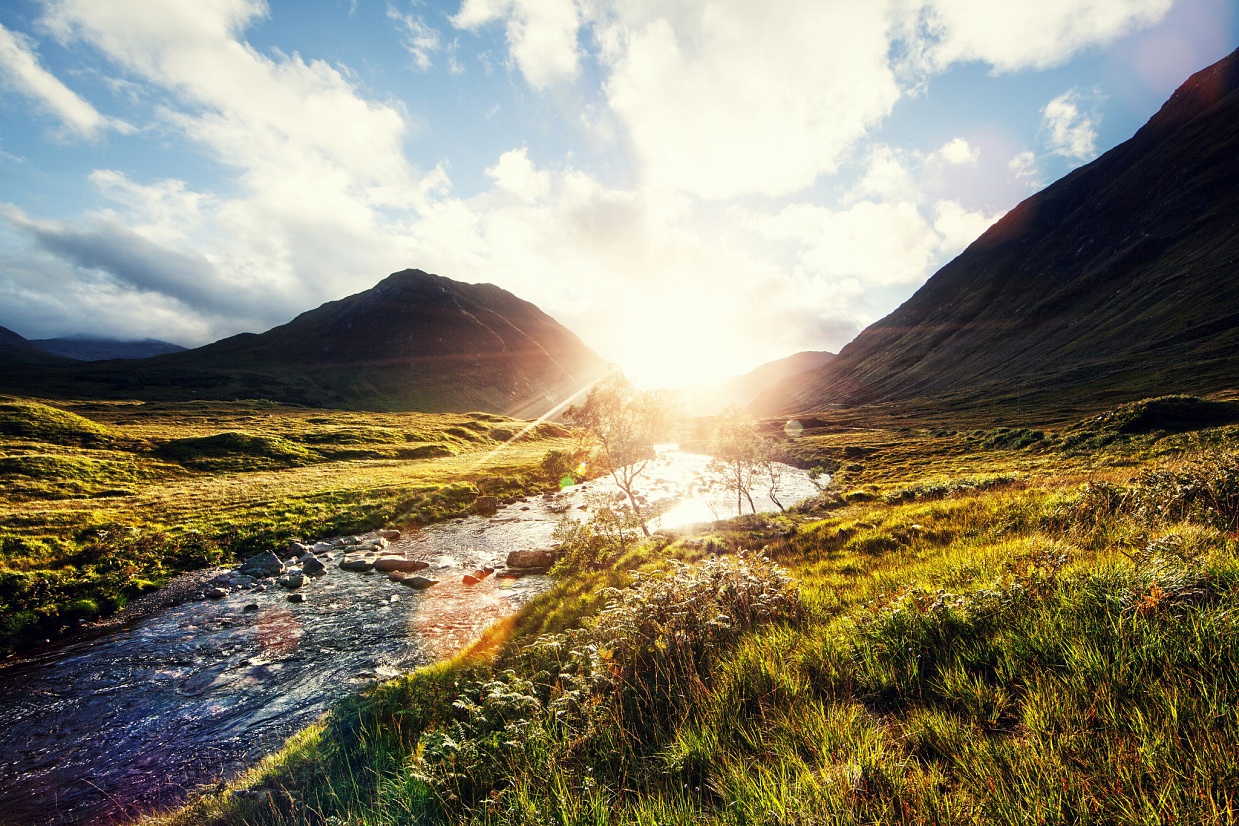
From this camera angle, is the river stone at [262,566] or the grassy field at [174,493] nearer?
the grassy field at [174,493]

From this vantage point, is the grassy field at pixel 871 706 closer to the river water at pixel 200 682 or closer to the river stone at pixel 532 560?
the river water at pixel 200 682

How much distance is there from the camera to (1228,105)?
165375 millimetres

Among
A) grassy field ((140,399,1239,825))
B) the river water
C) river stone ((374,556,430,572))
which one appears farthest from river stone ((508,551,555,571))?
grassy field ((140,399,1239,825))

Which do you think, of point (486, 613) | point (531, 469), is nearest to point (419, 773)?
point (486, 613)

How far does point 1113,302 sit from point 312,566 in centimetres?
18967

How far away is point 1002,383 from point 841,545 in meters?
135

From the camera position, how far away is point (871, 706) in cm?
449

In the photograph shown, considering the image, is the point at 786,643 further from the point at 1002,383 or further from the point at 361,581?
the point at 1002,383

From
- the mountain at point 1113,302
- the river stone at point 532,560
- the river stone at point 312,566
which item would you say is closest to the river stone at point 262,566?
the river stone at point 312,566

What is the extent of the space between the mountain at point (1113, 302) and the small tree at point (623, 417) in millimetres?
82617

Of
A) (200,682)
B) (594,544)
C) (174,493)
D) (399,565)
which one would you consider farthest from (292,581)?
(174,493)

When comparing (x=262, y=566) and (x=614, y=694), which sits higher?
(x=614, y=694)

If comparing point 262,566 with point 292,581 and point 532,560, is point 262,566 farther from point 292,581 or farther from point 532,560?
point 532,560

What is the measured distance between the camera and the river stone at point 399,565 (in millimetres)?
22672
